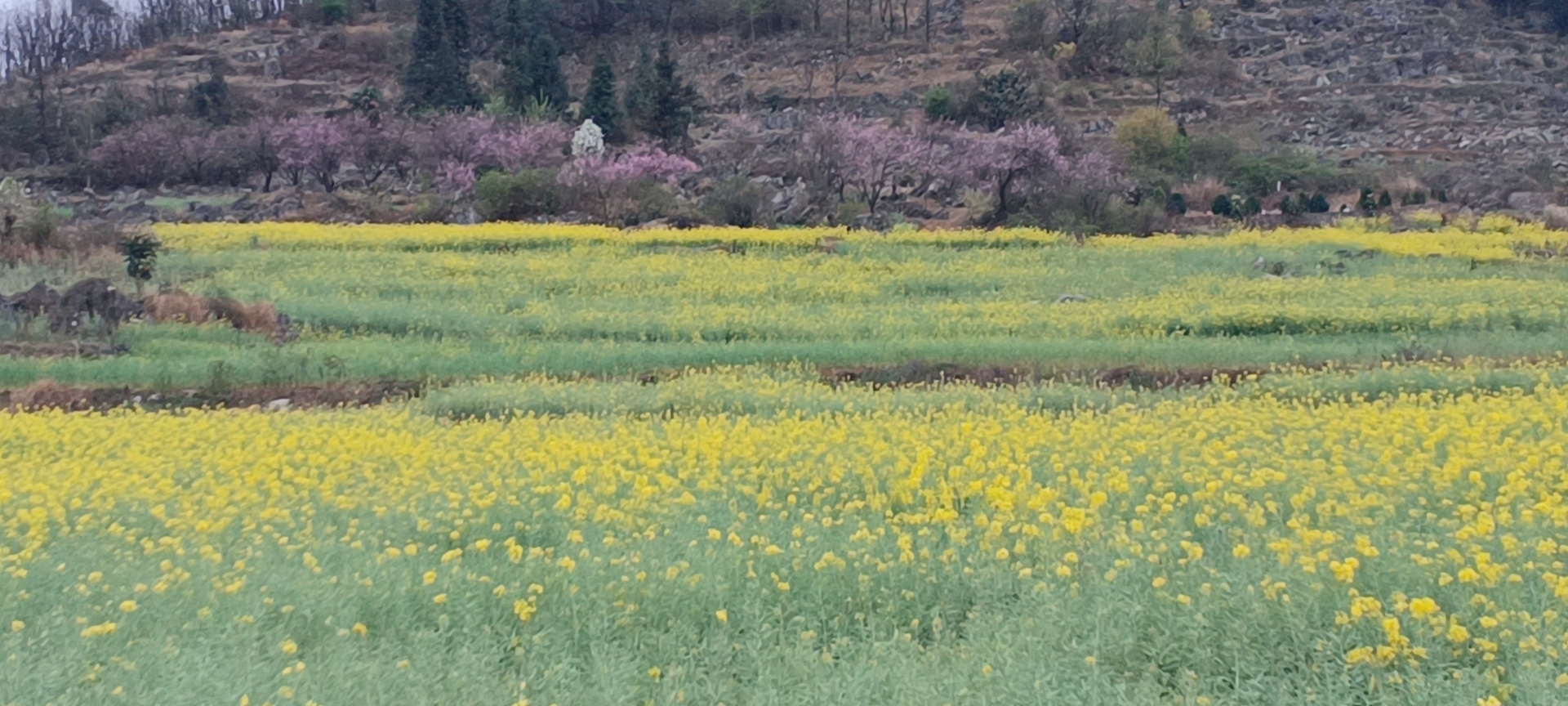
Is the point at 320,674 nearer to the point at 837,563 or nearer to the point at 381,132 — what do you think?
the point at 837,563

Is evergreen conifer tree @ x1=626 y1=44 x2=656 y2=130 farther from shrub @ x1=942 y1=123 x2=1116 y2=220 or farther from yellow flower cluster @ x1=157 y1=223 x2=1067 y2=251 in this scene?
yellow flower cluster @ x1=157 y1=223 x2=1067 y2=251

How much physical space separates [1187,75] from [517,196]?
45.8 meters

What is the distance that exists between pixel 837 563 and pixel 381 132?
47064mm

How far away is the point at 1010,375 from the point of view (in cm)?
1652

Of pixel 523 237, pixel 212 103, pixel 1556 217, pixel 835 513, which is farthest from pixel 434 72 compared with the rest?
pixel 835 513

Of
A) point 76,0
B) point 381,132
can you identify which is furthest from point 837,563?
point 76,0

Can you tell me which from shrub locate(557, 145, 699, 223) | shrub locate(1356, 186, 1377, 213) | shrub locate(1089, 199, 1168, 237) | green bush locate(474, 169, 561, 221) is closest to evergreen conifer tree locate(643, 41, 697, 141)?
shrub locate(557, 145, 699, 223)

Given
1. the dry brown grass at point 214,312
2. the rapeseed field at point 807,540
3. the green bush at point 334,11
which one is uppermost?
the green bush at point 334,11

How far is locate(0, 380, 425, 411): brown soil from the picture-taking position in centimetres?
1538

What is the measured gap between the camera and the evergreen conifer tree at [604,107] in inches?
2281

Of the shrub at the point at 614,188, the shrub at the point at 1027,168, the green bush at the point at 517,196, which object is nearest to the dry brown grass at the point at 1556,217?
the shrub at the point at 1027,168

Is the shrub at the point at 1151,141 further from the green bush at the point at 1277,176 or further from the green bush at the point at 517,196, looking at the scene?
the green bush at the point at 517,196

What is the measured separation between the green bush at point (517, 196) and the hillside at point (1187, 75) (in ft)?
77.5

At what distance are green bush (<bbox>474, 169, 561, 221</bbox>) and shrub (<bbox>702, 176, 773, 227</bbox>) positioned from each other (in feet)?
16.8
